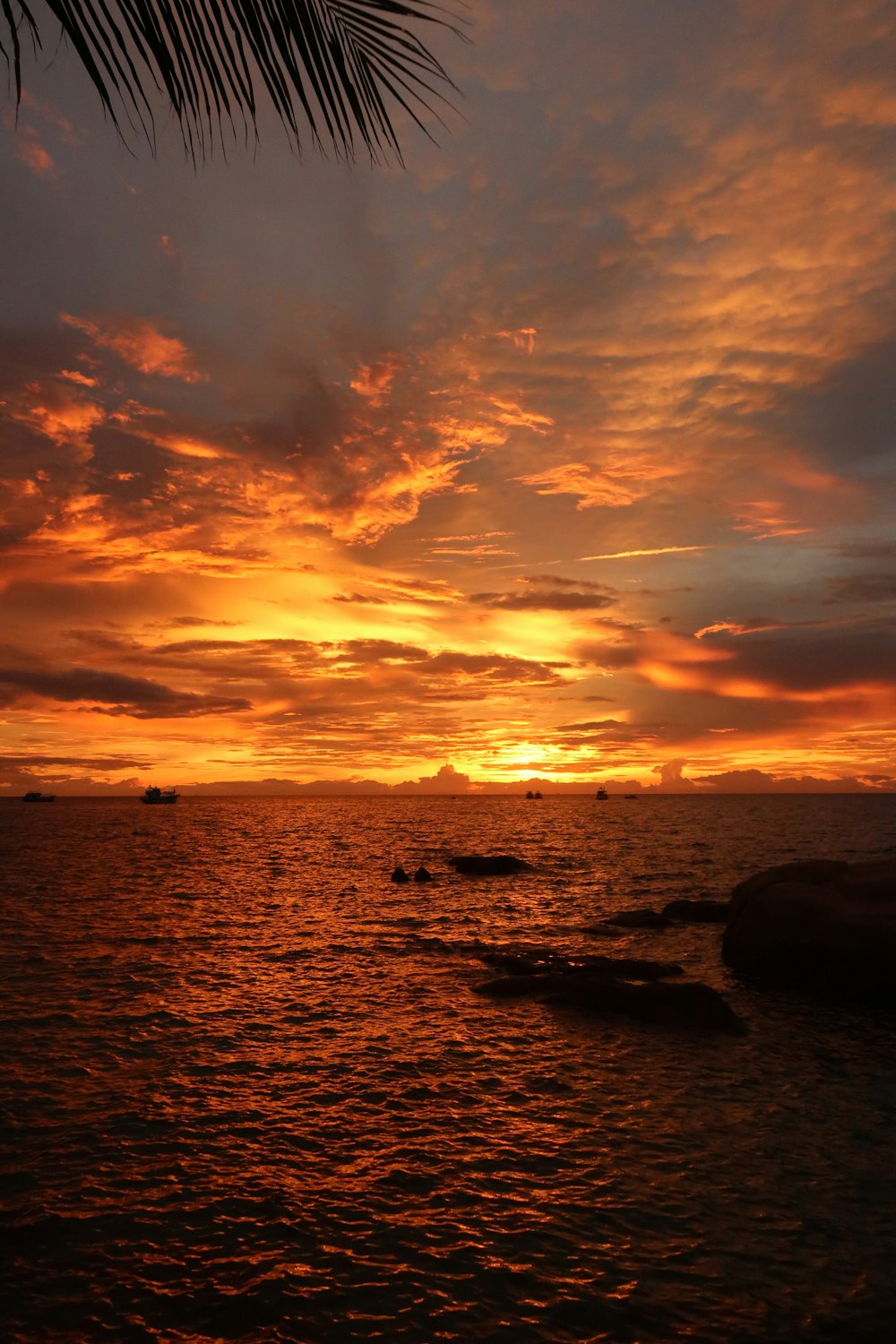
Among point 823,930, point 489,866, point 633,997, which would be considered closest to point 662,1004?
point 633,997

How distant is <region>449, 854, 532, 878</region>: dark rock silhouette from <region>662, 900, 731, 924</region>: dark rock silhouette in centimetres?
1876

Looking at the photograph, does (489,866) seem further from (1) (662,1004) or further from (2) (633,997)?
(1) (662,1004)

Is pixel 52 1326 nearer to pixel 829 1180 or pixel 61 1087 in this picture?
pixel 61 1087

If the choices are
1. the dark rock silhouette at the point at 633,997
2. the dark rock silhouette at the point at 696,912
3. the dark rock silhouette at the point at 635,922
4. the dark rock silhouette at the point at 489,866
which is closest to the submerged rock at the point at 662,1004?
the dark rock silhouette at the point at 633,997

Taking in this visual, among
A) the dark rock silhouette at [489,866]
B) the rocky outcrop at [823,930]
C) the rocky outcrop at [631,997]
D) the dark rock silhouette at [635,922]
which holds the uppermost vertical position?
the rocky outcrop at [823,930]

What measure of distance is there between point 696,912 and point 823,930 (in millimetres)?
11608

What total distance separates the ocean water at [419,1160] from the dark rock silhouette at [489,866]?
2621 centimetres

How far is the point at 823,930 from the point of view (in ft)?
62.1

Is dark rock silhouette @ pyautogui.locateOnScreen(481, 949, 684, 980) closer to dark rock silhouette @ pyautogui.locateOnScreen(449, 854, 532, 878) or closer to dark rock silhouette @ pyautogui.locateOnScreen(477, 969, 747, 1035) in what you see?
dark rock silhouette @ pyautogui.locateOnScreen(477, 969, 747, 1035)

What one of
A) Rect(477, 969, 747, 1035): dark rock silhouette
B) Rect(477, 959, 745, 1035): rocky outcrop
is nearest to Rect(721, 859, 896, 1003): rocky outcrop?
Rect(477, 969, 747, 1035): dark rock silhouette

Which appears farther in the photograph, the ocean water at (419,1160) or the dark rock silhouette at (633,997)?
the dark rock silhouette at (633,997)

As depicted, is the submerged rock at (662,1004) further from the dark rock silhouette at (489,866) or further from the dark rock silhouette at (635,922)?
the dark rock silhouette at (489,866)

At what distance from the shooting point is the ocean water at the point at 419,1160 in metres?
7.73

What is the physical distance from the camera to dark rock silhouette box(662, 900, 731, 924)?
29.7m
